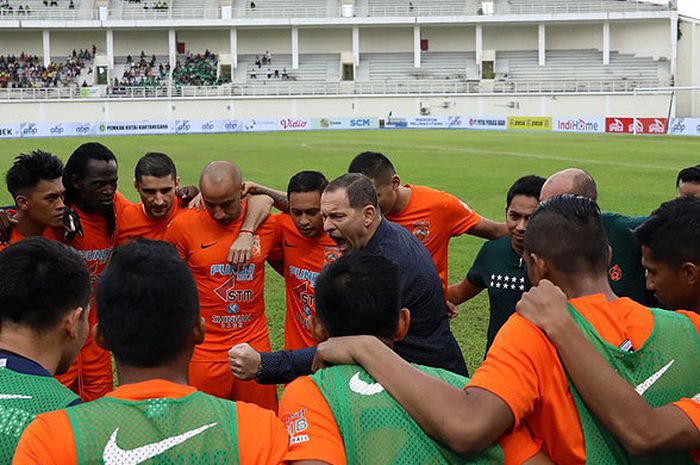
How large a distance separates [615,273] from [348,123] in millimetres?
51574

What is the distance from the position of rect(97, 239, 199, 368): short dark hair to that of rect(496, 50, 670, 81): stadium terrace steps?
5947 centimetres

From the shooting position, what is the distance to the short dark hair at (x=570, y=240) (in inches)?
110

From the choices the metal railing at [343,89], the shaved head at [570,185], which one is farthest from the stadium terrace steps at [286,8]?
the shaved head at [570,185]

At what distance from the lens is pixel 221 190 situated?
5191 mm

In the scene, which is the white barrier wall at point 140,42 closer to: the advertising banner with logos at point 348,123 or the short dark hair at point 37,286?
the advertising banner with logos at point 348,123

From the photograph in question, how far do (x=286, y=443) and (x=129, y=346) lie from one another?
55 cm

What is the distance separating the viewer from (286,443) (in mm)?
2402

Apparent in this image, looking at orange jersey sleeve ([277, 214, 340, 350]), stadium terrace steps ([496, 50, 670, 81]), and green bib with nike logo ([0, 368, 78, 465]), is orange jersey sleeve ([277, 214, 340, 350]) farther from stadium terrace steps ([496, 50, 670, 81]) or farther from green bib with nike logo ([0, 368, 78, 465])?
stadium terrace steps ([496, 50, 670, 81])

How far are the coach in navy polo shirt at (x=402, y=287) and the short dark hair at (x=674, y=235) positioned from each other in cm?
109

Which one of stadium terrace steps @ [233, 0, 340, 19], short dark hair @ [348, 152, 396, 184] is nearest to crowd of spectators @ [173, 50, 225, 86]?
stadium terrace steps @ [233, 0, 340, 19]

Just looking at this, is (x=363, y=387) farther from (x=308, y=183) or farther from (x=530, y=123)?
(x=530, y=123)

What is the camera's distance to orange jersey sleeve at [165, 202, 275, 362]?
5.30m

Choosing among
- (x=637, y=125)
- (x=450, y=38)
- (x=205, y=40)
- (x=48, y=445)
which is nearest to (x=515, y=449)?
(x=48, y=445)

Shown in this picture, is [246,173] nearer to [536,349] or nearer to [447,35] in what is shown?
[536,349]
